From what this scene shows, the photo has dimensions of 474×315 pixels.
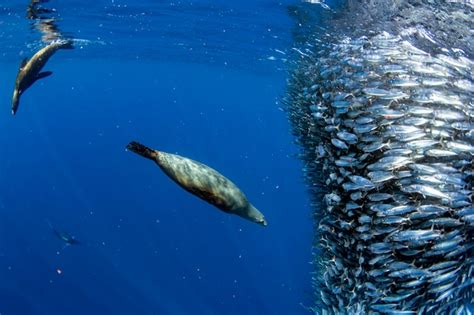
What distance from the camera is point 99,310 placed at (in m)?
23.0

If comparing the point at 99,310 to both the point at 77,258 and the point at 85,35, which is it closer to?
the point at 77,258

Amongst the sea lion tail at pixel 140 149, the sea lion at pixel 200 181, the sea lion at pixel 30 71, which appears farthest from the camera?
the sea lion at pixel 30 71

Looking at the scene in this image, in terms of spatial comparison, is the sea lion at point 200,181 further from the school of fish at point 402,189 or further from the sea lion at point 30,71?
the sea lion at point 30,71

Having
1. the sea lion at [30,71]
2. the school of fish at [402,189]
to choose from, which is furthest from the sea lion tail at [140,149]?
the sea lion at [30,71]

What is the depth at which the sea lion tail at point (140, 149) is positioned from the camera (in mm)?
4031

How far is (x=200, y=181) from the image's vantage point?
4.19 meters


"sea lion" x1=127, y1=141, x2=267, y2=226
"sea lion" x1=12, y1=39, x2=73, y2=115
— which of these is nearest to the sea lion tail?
"sea lion" x1=127, y1=141, x2=267, y2=226

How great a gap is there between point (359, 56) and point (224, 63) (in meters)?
25.9

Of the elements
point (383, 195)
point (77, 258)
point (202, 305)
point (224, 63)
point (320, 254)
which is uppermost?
point (383, 195)

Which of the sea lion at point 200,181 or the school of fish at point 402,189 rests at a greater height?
the sea lion at point 200,181

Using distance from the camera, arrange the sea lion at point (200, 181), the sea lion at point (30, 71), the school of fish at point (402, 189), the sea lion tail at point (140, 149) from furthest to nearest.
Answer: the sea lion at point (30, 71) → the school of fish at point (402, 189) → the sea lion at point (200, 181) → the sea lion tail at point (140, 149)

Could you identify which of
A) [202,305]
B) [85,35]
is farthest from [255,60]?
[202,305]

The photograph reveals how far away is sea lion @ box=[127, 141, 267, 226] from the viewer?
165 inches

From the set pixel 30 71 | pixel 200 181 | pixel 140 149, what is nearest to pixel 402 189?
pixel 200 181
